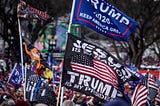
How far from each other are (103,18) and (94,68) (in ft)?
2.92

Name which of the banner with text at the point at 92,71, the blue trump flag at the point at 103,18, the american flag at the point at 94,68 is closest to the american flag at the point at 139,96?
the banner with text at the point at 92,71

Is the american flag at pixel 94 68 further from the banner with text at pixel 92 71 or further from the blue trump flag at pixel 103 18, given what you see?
the blue trump flag at pixel 103 18

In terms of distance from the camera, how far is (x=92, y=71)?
344 inches

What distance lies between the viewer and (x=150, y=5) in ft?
85.5

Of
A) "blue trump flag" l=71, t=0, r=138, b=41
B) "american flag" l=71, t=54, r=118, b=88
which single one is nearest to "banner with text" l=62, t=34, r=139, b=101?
"american flag" l=71, t=54, r=118, b=88

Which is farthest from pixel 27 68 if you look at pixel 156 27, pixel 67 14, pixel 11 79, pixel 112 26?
pixel 67 14

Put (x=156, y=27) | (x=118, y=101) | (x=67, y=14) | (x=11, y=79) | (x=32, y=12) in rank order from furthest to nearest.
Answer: (x=67, y=14) < (x=156, y=27) < (x=11, y=79) < (x=32, y=12) < (x=118, y=101)

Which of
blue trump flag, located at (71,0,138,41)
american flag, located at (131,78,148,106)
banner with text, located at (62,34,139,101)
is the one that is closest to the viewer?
banner with text, located at (62,34,139,101)

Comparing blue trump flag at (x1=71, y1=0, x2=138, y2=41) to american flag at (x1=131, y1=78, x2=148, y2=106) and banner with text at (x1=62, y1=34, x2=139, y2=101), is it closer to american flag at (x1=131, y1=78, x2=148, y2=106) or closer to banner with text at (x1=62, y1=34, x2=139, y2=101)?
banner with text at (x1=62, y1=34, x2=139, y2=101)

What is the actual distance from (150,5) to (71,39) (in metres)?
17.6

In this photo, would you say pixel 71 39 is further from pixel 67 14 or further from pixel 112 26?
pixel 67 14

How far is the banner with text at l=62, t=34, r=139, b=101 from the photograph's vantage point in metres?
8.48

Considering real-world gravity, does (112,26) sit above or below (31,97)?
above

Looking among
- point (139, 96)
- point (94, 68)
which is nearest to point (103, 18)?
point (94, 68)
